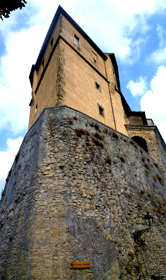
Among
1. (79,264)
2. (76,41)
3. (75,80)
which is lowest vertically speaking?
(79,264)

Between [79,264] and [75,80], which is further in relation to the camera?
[75,80]

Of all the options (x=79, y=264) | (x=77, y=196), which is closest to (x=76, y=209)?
(x=77, y=196)

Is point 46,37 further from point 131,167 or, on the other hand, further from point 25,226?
point 25,226

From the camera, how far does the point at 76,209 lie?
7.01 metres

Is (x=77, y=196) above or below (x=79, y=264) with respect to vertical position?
above

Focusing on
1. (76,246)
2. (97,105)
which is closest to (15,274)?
(76,246)

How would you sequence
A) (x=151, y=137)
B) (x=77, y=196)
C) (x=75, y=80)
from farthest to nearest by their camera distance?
(x=151, y=137) → (x=75, y=80) → (x=77, y=196)

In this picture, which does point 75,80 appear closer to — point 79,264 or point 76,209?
point 76,209

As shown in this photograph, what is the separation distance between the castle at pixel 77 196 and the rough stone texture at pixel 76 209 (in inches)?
1.2

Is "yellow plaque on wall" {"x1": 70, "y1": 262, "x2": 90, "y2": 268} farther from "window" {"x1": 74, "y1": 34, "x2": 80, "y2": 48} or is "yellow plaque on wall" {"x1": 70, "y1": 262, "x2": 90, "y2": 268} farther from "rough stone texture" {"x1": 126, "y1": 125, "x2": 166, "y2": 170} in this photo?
"window" {"x1": 74, "y1": 34, "x2": 80, "y2": 48}

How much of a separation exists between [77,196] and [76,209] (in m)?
0.47

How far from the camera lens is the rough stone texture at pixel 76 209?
612 cm

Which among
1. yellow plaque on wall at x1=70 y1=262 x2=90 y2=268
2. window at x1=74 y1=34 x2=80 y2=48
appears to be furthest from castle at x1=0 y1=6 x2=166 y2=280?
window at x1=74 y1=34 x2=80 y2=48

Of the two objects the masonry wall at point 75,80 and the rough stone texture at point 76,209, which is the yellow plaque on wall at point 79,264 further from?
the masonry wall at point 75,80
